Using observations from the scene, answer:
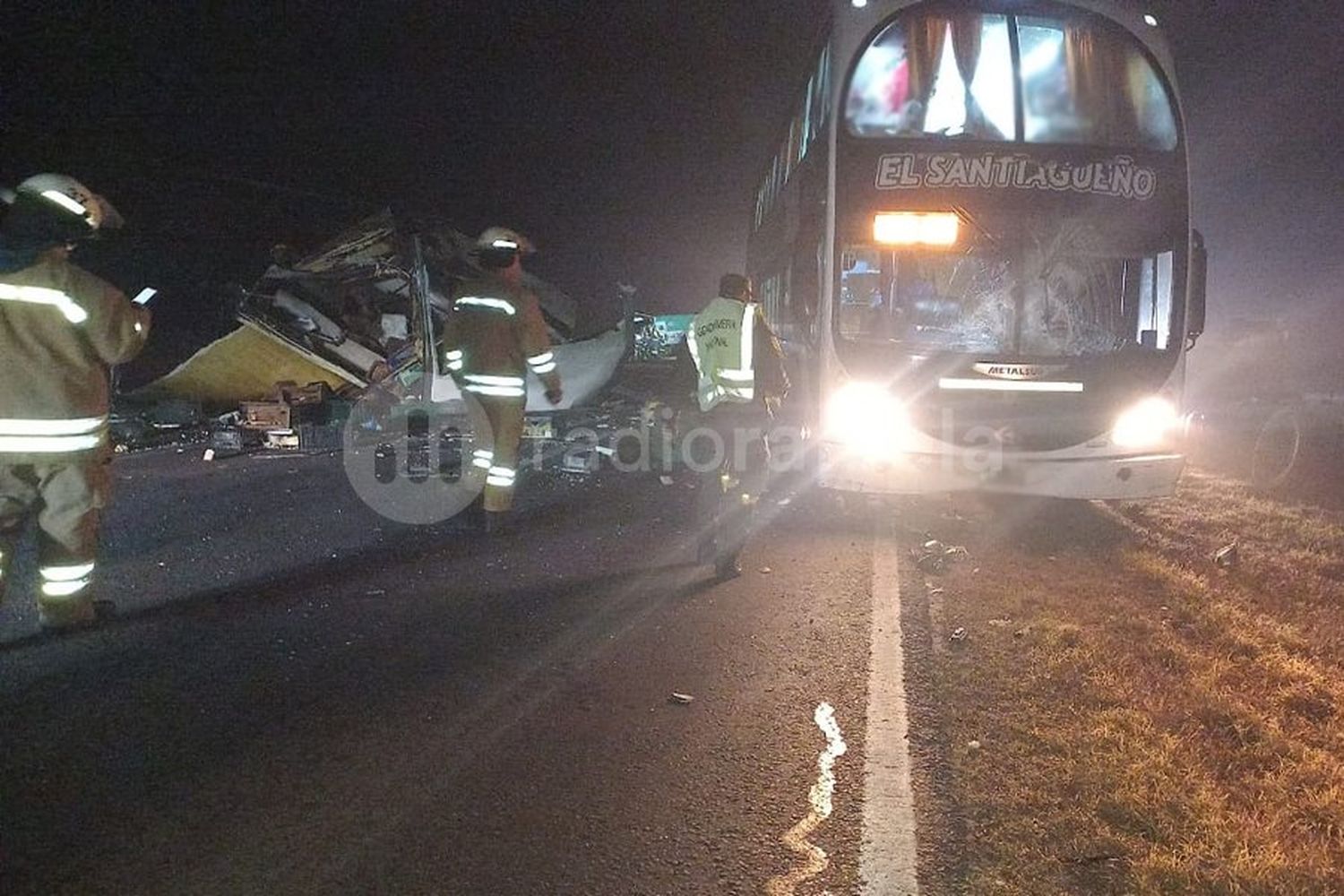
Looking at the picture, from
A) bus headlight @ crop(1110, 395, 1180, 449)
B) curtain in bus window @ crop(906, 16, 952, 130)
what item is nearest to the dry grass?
bus headlight @ crop(1110, 395, 1180, 449)

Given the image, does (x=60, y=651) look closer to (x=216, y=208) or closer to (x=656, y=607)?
(x=656, y=607)

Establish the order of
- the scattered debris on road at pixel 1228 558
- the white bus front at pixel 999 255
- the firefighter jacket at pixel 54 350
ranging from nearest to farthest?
the firefighter jacket at pixel 54 350 < the scattered debris on road at pixel 1228 558 < the white bus front at pixel 999 255

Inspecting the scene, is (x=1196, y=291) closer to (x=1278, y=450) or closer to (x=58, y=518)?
(x=1278, y=450)

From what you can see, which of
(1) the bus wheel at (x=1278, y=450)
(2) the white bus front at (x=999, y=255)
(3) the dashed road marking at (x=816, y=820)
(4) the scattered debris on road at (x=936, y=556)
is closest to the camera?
(3) the dashed road marking at (x=816, y=820)

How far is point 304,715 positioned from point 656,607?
194cm

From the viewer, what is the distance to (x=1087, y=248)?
6.55 m

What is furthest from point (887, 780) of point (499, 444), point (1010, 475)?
point (1010, 475)

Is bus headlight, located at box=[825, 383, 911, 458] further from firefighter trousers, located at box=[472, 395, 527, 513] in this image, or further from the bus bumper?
firefighter trousers, located at box=[472, 395, 527, 513]

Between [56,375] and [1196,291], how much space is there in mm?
7097

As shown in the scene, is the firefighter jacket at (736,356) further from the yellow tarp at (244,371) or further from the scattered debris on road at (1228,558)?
the yellow tarp at (244,371)

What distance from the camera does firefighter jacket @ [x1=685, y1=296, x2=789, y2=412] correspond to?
5.55 metres

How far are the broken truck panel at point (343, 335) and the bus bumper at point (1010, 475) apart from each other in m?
4.50

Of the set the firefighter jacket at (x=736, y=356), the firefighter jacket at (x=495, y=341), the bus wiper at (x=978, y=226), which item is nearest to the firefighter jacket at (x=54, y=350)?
the firefighter jacket at (x=495, y=341)

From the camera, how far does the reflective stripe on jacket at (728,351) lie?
18.2ft
